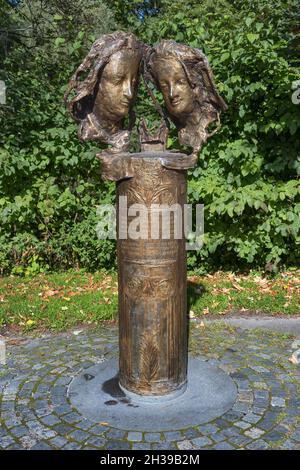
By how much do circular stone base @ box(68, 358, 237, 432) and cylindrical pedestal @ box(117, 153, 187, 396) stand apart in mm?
123

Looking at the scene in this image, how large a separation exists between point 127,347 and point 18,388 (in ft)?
3.34

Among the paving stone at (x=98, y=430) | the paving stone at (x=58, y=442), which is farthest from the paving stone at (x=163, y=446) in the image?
the paving stone at (x=58, y=442)

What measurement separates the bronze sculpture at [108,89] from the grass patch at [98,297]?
2466 millimetres

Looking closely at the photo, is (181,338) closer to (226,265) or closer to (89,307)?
(89,307)

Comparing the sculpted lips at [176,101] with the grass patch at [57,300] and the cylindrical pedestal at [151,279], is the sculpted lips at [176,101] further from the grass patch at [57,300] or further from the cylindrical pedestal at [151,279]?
the grass patch at [57,300]

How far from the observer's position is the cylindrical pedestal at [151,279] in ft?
10.9

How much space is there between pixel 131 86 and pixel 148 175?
0.76 metres

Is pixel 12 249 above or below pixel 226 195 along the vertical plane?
below

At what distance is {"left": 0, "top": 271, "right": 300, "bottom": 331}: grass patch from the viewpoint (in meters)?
5.32

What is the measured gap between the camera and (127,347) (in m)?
3.54

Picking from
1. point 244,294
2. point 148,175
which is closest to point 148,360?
point 148,175

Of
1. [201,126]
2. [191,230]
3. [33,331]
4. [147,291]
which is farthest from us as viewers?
[191,230]
